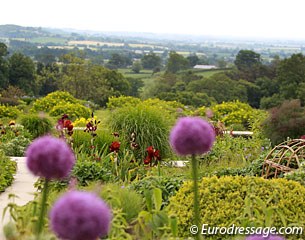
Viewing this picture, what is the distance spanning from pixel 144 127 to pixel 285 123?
212 centimetres

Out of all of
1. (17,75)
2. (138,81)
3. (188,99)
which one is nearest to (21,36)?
(138,81)

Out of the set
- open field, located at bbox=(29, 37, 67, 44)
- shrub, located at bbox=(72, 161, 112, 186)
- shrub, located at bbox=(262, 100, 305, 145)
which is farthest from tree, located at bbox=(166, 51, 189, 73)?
open field, located at bbox=(29, 37, 67, 44)

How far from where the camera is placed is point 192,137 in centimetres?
154

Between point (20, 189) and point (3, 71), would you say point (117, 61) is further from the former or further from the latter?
point (20, 189)

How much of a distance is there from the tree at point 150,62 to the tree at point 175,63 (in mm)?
10450

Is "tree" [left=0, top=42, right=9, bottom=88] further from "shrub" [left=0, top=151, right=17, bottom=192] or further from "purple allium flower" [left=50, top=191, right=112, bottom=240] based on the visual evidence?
"purple allium flower" [left=50, top=191, right=112, bottom=240]

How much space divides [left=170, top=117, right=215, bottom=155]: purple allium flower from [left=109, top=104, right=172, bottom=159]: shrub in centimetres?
609

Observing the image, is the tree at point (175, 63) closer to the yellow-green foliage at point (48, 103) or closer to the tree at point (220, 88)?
the tree at point (220, 88)

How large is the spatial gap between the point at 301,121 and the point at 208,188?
4.66m

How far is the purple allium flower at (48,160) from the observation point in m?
1.37

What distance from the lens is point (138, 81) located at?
174ft

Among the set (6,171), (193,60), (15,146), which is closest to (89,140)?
(15,146)

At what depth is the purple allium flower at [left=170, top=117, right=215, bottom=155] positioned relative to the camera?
1538 mm

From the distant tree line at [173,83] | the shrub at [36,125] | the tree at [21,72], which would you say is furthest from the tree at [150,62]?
the shrub at [36,125]
